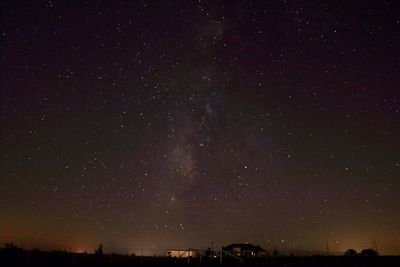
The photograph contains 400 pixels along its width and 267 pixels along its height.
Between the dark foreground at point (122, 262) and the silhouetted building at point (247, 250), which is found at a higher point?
the silhouetted building at point (247, 250)

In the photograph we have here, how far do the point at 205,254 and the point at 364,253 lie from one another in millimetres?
27631

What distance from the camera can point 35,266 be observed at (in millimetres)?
30703

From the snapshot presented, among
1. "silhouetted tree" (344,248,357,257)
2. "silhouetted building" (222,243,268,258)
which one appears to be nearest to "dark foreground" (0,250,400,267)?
"silhouetted tree" (344,248,357,257)

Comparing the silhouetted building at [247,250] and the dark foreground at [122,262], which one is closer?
the dark foreground at [122,262]

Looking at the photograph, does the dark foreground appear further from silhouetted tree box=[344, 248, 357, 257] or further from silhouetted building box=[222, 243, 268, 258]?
silhouetted building box=[222, 243, 268, 258]

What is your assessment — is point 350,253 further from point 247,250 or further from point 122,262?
point 122,262

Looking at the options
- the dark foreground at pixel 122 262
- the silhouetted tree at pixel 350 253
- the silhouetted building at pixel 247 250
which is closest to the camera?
the dark foreground at pixel 122 262

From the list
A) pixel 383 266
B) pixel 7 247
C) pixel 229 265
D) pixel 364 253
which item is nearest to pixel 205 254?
pixel 229 265

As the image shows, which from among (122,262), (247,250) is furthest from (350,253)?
(122,262)

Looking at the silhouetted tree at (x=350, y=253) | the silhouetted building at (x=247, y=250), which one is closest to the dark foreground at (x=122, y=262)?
the silhouetted tree at (x=350, y=253)

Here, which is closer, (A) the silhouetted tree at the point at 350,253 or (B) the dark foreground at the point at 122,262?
(B) the dark foreground at the point at 122,262

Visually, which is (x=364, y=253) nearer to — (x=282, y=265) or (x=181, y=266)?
(x=282, y=265)

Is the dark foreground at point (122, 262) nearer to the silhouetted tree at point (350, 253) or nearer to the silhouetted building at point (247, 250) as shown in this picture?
the silhouetted tree at point (350, 253)

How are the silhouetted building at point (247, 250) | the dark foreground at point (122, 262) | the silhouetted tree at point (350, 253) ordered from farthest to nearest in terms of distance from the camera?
1. the silhouetted building at point (247, 250)
2. the silhouetted tree at point (350, 253)
3. the dark foreground at point (122, 262)
